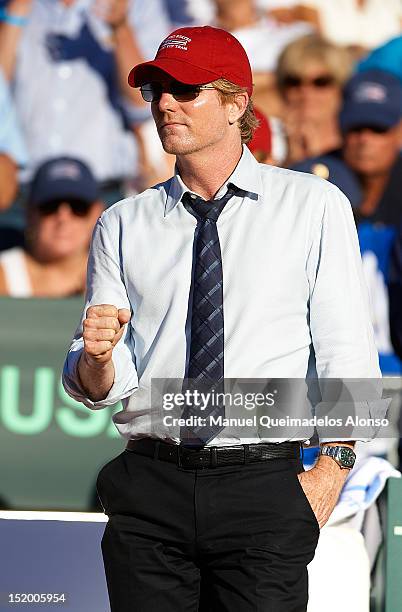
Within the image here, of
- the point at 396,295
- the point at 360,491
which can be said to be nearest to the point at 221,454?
the point at 360,491

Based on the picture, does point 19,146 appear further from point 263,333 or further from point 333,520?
point 263,333

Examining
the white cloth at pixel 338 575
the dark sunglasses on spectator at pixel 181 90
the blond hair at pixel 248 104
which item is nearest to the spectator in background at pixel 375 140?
the white cloth at pixel 338 575

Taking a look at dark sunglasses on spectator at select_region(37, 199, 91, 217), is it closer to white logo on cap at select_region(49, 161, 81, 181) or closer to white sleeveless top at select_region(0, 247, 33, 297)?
white logo on cap at select_region(49, 161, 81, 181)

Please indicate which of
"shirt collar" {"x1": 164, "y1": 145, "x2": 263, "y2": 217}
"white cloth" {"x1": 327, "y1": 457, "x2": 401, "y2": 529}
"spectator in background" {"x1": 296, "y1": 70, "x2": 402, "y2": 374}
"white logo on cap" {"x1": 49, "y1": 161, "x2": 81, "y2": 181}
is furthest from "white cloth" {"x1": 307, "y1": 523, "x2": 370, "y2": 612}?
"white logo on cap" {"x1": 49, "y1": 161, "x2": 81, "y2": 181}

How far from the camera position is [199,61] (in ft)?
8.77

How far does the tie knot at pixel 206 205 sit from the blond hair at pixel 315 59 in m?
4.24

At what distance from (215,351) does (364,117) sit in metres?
4.37

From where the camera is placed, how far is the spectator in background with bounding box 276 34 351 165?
6812 millimetres

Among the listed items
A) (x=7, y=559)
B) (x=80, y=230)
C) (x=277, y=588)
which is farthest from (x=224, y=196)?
(x=80, y=230)

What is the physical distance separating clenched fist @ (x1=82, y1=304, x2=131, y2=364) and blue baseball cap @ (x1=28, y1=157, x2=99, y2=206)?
4165 mm

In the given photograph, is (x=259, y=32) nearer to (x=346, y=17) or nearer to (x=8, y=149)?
(x=346, y=17)

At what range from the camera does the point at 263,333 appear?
263 cm

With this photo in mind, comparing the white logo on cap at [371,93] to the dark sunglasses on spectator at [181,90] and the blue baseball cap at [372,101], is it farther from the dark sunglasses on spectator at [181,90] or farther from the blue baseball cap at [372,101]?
the dark sunglasses on spectator at [181,90]

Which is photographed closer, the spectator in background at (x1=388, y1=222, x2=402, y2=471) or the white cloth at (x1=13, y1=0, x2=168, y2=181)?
the spectator in background at (x1=388, y1=222, x2=402, y2=471)
